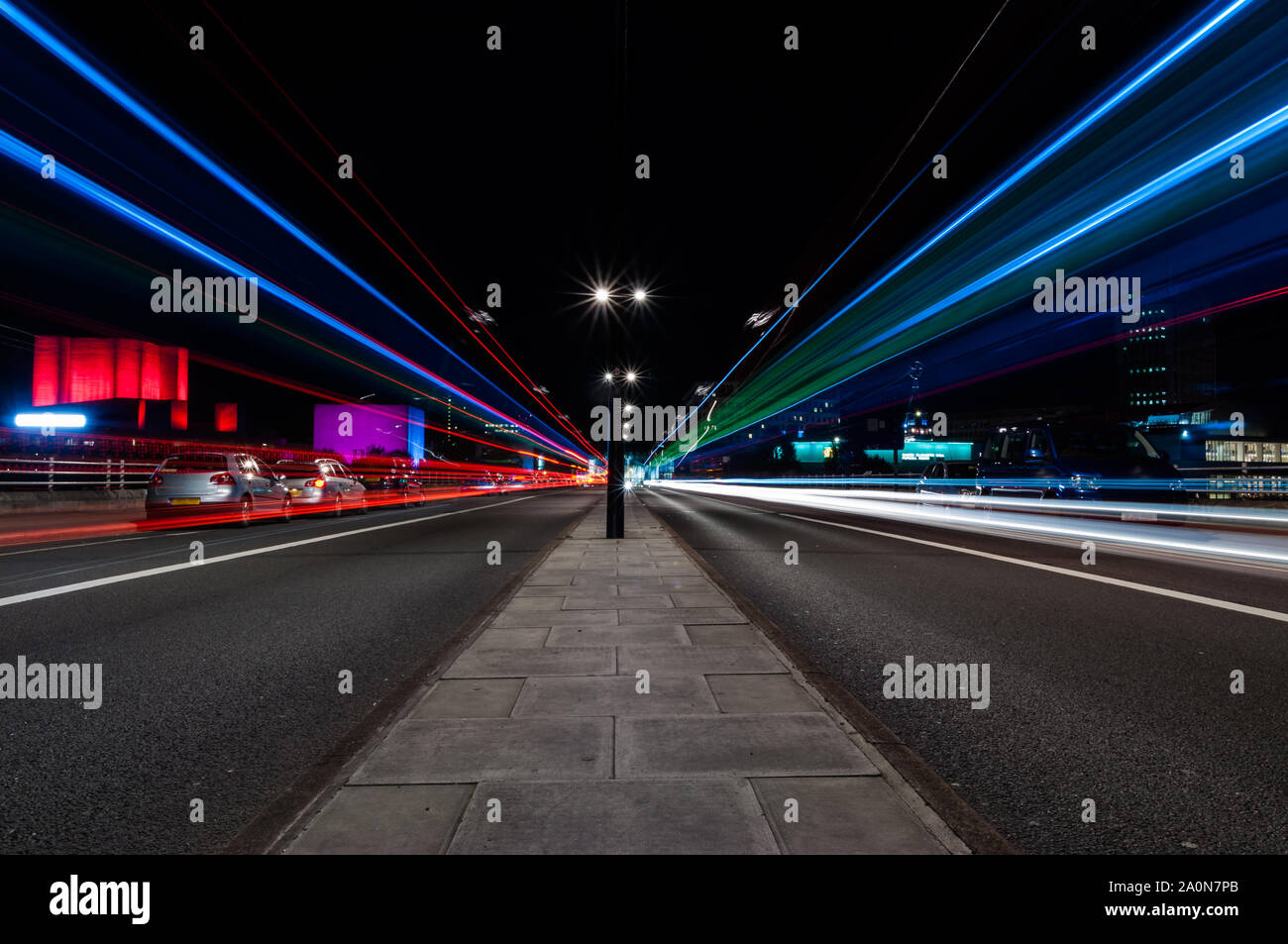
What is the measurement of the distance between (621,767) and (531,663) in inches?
65.2

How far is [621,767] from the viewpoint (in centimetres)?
261

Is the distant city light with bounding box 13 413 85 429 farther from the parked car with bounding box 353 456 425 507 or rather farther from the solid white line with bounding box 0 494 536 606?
the solid white line with bounding box 0 494 536 606

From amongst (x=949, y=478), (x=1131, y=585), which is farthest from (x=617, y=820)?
(x=949, y=478)

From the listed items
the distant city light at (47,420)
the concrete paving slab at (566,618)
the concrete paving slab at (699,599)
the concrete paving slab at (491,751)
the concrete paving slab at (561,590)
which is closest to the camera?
the concrete paving slab at (491,751)

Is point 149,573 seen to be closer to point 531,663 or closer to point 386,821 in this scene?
point 531,663

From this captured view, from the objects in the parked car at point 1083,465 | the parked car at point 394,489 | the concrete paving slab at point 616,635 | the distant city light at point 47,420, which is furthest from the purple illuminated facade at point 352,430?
the concrete paving slab at point 616,635

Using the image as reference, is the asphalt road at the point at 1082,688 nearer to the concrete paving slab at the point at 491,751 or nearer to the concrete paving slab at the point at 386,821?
the concrete paving slab at the point at 491,751

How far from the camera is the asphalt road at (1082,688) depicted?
7.68ft

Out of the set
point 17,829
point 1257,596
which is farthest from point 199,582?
point 1257,596

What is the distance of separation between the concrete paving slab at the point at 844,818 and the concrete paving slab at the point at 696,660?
151 centimetres
